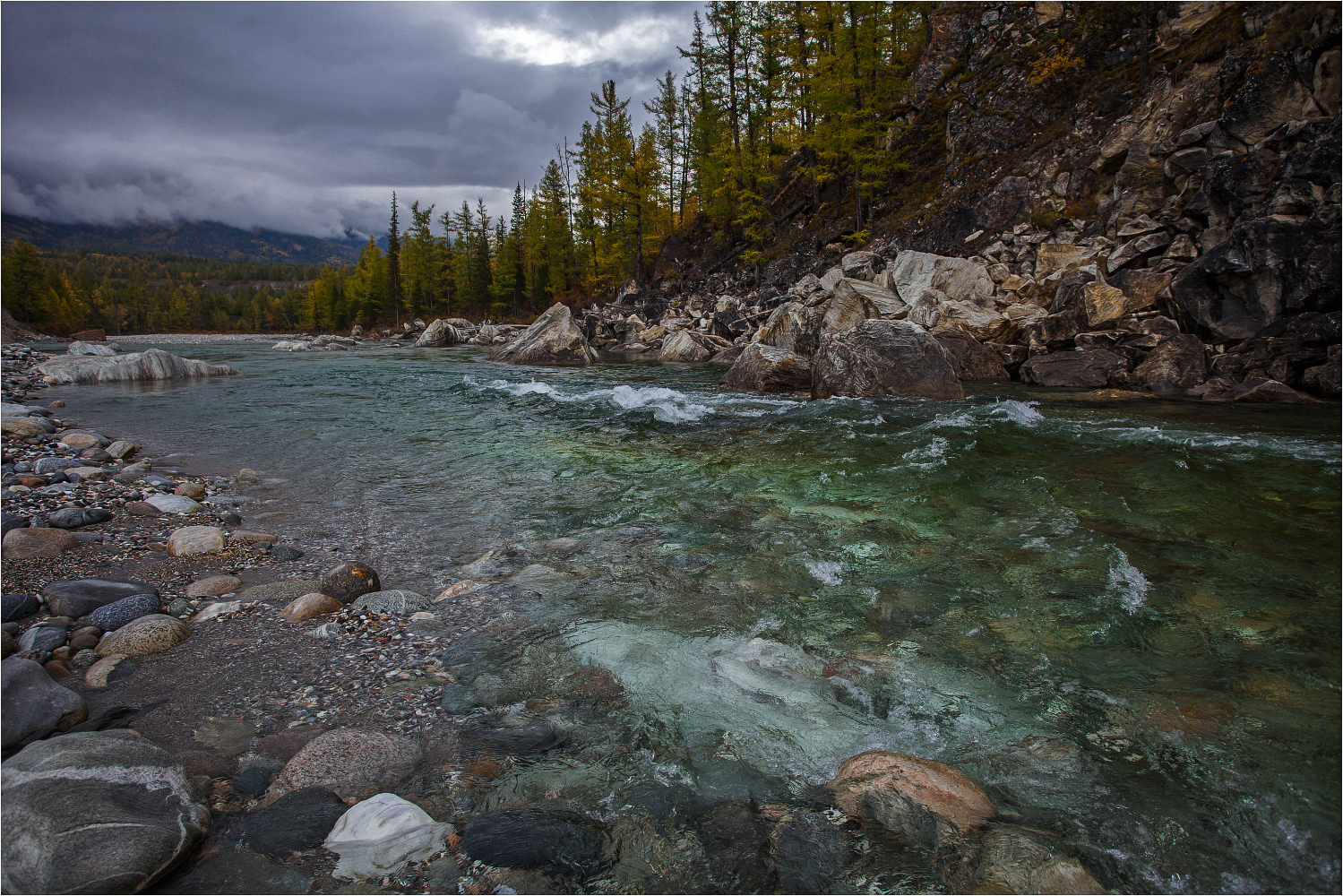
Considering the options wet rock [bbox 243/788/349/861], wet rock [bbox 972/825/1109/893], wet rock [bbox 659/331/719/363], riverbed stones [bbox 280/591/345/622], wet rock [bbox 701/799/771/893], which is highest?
wet rock [bbox 659/331/719/363]

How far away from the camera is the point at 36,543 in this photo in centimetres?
462

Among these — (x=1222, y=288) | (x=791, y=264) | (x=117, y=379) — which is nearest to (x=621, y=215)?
(x=791, y=264)

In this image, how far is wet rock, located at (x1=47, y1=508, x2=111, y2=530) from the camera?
5.21 m

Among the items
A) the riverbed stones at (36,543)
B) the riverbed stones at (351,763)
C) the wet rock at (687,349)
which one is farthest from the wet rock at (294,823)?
the wet rock at (687,349)

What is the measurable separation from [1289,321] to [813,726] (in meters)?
14.1

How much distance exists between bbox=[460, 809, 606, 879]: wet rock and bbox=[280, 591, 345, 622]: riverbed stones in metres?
2.36

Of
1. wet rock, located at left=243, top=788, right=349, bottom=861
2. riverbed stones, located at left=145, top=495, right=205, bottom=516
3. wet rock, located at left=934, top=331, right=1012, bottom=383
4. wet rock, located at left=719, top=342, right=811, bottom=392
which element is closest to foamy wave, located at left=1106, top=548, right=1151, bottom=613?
wet rock, located at left=243, top=788, right=349, bottom=861

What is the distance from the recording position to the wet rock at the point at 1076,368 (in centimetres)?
1304

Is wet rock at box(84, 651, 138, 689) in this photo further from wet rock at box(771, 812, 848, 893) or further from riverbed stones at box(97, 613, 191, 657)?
wet rock at box(771, 812, 848, 893)

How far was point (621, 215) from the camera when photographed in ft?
153

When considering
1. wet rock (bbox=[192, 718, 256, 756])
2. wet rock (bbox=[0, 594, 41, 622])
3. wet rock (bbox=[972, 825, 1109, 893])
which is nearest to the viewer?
wet rock (bbox=[972, 825, 1109, 893])

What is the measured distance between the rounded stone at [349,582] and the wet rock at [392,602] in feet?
0.38

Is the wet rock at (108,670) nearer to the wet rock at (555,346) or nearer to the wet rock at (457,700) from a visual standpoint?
the wet rock at (457,700)

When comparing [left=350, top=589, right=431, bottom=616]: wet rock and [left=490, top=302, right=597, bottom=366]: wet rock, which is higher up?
[left=490, top=302, right=597, bottom=366]: wet rock
